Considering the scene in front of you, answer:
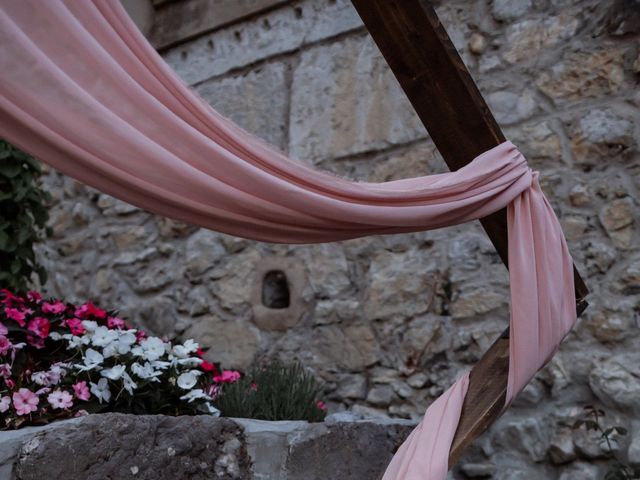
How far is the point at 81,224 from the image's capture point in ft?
12.5

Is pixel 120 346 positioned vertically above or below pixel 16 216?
below

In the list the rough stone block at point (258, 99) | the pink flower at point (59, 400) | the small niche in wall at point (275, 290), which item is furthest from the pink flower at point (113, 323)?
the rough stone block at point (258, 99)

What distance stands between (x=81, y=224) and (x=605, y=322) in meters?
2.39

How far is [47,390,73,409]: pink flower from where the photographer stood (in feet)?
6.29

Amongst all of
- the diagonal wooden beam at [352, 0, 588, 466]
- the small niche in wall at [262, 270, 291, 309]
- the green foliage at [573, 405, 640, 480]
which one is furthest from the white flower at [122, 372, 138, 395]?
the green foliage at [573, 405, 640, 480]

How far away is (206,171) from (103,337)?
93 cm

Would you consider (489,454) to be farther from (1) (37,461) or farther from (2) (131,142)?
(2) (131,142)

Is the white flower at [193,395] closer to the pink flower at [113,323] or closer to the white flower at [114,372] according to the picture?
the white flower at [114,372]

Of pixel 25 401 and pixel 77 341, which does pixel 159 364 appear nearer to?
pixel 77 341

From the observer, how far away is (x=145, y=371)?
7.05 ft

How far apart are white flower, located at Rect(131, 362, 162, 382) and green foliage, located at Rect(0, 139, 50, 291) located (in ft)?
2.82

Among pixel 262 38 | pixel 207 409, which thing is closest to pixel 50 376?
pixel 207 409

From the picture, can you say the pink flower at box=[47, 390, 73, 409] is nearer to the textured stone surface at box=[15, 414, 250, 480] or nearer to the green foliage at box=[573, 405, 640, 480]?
the textured stone surface at box=[15, 414, 250, 480]

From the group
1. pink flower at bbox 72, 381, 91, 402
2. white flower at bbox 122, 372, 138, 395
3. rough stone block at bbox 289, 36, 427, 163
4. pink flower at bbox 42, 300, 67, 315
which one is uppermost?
rough stone block at bbox 289, 36, 427, 163
